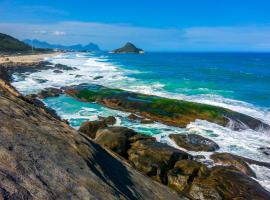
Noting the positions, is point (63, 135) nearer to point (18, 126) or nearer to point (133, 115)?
point (18, 126)

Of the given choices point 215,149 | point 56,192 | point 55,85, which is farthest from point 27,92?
point 56,192

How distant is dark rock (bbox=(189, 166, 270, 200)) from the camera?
15.1m

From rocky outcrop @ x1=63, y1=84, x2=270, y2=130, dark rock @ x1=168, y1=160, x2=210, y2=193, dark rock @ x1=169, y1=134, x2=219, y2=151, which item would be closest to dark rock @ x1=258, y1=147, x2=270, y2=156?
dark rock @ x1=169, y1=134, x2=219, y2=151

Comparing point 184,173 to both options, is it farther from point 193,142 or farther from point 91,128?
point 91,128

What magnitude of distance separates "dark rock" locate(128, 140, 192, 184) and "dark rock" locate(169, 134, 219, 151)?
446 centimetres

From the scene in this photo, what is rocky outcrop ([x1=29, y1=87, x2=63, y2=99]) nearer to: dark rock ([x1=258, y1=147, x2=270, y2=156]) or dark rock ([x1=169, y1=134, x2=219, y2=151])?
dark rock ([x1=169, y1=134, x2=219, y2=151])

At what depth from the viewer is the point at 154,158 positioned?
1745 centimetres

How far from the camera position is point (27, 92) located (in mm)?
44438

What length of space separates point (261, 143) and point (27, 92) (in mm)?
31482

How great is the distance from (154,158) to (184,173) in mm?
1804

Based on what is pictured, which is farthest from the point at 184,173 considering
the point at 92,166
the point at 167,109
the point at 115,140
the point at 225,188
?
the point at 167,109

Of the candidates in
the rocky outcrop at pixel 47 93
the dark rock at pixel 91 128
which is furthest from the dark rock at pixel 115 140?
the rocky outcrop at pixel 47 93

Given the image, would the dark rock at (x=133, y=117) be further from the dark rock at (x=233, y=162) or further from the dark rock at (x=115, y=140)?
the dark rock at (x=233, y=162)

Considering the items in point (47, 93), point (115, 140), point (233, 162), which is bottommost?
point (47, 93)
